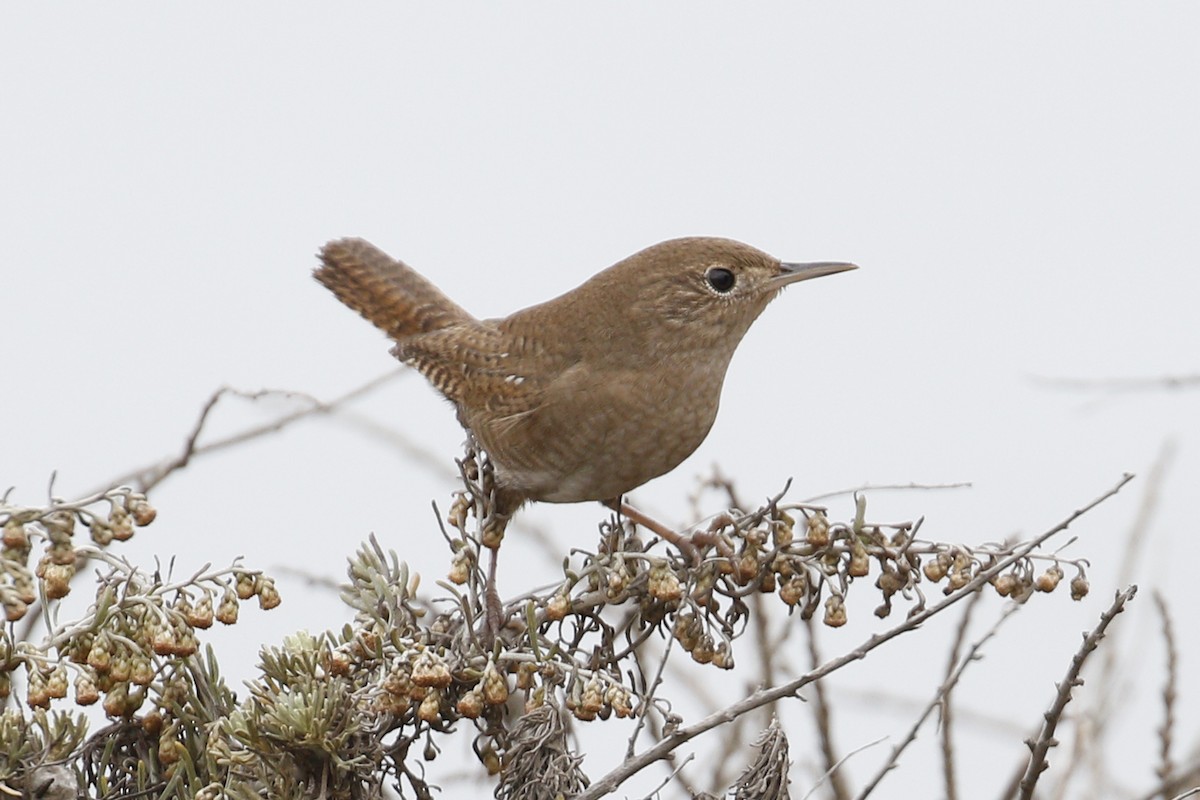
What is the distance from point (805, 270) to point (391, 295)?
3.89 ft

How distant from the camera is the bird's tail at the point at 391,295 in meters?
3.89

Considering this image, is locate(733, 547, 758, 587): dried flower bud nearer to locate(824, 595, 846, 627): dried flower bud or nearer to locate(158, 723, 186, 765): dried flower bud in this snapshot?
locate(824, 595, 846, 627): dried flower bud

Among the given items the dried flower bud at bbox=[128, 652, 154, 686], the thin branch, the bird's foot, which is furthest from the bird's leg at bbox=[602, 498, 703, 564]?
the dried flower bud at bbox=[128, 652, 154, 686]

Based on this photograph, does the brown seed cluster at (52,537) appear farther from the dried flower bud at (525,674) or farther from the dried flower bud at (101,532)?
the dried flower bud at (525,674)

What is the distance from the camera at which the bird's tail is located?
12.8ft

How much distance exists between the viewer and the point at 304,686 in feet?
6.26

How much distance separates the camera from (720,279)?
331 cm

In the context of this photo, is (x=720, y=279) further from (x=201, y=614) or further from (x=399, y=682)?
(x=201, y=614)

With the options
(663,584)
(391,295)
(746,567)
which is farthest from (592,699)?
(391,295)

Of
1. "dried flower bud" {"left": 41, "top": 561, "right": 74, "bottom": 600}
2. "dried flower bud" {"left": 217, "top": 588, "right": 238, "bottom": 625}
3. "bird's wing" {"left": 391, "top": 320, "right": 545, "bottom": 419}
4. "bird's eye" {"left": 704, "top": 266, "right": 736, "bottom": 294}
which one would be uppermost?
"bird's eye" {"left": 704, "top": 266, "right": 736, "bottom": 294}

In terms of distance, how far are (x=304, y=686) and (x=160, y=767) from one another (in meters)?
0.26

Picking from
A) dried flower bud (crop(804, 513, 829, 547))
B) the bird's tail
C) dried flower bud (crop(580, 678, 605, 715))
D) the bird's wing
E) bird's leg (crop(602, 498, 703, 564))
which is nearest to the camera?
dried flower bud (crop(580, 678, 605, 715))

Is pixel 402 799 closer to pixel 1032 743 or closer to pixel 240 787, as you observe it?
pixel 240 787

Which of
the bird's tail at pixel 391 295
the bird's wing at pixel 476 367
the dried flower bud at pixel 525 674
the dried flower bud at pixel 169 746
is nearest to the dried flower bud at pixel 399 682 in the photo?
the dried flower bud at pixel 525 674
